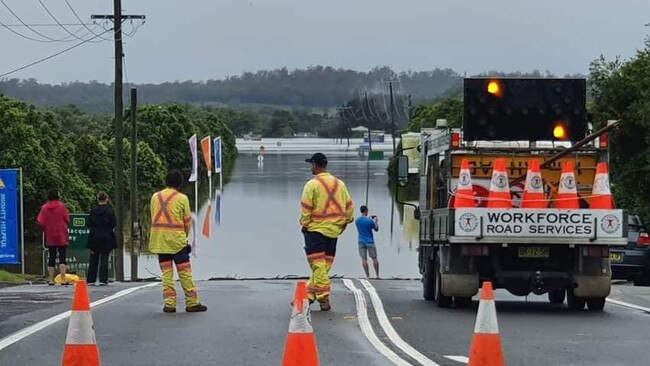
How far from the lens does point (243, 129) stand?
466ft

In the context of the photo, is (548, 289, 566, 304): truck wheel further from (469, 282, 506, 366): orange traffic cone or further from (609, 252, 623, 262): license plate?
(469, 282, 506, 366): orange traffic cone

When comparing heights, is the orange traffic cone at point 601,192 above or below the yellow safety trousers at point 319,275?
above

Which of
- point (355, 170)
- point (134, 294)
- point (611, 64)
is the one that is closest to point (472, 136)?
point (134, 294)

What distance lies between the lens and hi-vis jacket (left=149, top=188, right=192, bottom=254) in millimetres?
13727

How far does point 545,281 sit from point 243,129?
128 meters

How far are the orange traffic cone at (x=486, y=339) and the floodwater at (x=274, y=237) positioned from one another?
26.5 metres

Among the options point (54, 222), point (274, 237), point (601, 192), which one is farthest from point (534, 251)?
point (274, 237)

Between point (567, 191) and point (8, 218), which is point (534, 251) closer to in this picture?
point (567, 191)

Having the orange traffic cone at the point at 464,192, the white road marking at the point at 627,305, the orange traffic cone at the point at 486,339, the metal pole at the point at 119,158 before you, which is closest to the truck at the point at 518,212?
the orange traffic cone at the point at 464,192

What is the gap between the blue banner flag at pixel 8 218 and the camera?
27.2 m

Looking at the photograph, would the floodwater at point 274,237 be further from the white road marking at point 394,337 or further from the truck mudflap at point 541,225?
the truck mudflap at point 541,225

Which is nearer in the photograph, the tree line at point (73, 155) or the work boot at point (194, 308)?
the work boot at point (194, 308)

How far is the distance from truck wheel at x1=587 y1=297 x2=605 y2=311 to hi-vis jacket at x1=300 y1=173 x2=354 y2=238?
359 cm

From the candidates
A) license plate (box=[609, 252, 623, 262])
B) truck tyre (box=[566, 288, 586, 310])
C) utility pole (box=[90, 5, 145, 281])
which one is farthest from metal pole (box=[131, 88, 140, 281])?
truck tyre (box=[566, 288, 586, 310])
